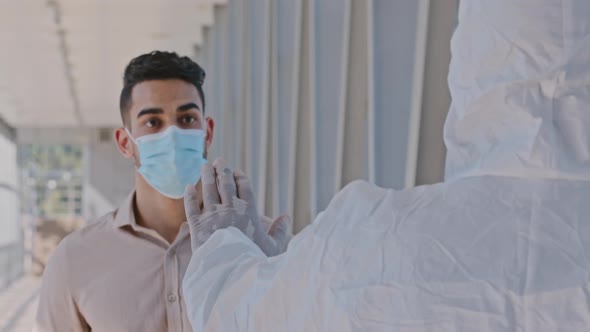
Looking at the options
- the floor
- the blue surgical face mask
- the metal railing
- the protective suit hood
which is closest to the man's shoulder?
the blue surgical face mask

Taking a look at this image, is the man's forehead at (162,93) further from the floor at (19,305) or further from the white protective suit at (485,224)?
the floor at (19,305)

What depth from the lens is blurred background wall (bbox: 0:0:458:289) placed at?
8.95 feet

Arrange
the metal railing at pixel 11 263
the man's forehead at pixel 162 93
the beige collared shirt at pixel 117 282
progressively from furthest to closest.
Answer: the metal railing at pixel 11 263
the man's forehead at pixel 162 93
the beige collared shirt at pixel 117 282

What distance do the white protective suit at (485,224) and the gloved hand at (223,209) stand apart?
1.11ft

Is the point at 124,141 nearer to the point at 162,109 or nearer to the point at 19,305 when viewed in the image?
the point at 162,109

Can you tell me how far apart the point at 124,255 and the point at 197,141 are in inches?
18.1

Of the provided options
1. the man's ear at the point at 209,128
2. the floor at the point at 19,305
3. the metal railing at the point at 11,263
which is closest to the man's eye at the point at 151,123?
the man's ear at the point at 209,128

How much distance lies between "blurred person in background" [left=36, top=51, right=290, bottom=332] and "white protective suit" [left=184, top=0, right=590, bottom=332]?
2.07 feet

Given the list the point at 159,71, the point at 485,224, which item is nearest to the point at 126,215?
the point at 159,71

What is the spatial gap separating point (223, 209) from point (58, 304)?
792mm

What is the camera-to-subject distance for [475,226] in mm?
960

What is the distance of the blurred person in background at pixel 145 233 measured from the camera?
195 cm

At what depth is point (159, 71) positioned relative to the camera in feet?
7.24

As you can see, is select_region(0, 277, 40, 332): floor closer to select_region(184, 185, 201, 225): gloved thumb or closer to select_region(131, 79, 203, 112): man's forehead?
select_region(131, 79, 203, 112): man's forehead
